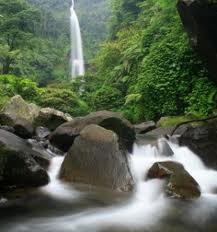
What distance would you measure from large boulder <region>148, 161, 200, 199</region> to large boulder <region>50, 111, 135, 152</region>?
2.18m

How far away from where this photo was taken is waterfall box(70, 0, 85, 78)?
4017 cm

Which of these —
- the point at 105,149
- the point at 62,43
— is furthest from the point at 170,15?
the point at 62,43

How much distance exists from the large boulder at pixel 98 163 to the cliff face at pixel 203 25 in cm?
434

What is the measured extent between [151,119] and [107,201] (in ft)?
29.1

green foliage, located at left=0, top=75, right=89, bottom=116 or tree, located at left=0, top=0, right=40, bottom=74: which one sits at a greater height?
tree, located at left=0, top=0, right=40, bottom=74

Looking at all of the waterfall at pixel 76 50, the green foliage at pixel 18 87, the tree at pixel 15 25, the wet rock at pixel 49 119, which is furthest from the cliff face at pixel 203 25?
the waterfall at pixel 76 50

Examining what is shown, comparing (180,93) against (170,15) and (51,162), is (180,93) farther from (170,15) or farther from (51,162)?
(51,162)

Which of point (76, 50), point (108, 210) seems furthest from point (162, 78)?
point (76, 50)

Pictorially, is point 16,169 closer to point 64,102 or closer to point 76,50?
point 64,102

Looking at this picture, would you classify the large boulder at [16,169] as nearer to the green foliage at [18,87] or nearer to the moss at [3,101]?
the moss at [3,101]

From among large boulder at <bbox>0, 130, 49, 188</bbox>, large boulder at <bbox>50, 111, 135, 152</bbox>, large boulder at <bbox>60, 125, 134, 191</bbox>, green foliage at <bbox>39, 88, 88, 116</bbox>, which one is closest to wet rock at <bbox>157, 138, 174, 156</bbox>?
large boulder at <bbox>50, 111, 135, 152</bbox>

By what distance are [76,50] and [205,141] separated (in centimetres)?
3558

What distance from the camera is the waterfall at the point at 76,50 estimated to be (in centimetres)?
4017

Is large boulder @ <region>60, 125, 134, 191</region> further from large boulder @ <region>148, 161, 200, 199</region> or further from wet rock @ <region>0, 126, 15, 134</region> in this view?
wet rock @ <region>0, 126, 15, 134</region>
